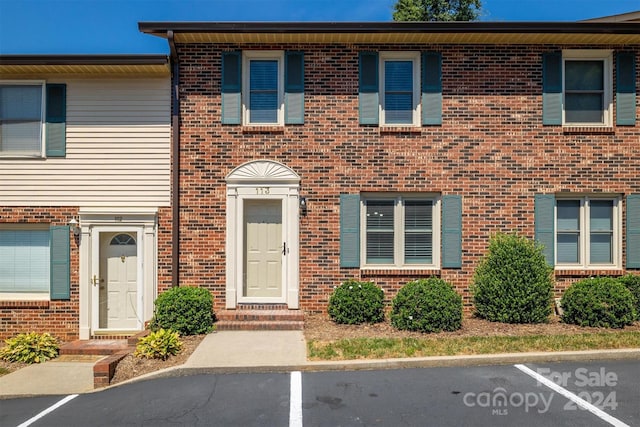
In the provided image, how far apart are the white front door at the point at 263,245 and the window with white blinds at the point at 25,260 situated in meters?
4.28

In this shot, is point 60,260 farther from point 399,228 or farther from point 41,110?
point 399,228

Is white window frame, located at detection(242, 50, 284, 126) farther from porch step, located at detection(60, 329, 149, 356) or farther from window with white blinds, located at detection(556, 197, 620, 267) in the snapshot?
window with white blinds, located at detection(556, 197, 620, 267)

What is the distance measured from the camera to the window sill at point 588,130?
30.9 ft

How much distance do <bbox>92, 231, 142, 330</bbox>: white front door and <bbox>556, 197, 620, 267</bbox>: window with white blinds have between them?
9.02 meters

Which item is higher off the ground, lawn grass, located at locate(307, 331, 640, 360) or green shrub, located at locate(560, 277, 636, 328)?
green shrub, located at locate(560, 277, 636, 328)

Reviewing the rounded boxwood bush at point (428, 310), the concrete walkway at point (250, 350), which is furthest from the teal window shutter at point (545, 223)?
the concrete walkway at point (250, 350)

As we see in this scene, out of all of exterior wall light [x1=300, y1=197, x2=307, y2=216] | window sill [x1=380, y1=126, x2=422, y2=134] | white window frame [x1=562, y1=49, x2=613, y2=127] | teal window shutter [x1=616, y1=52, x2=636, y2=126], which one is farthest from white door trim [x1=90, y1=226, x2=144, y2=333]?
teal window shutter [x1=616, y1=52, x2=636, y2=126]

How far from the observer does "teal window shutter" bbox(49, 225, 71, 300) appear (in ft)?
30.6

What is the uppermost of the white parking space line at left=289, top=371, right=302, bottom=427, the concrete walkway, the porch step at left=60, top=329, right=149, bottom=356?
the concrete walkway

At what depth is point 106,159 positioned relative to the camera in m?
9.45

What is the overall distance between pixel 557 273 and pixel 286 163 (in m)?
6.14

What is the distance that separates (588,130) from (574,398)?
6.20m

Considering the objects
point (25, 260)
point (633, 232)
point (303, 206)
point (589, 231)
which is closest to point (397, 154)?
point (303, 206)

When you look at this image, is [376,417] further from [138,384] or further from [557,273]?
[557,273]
